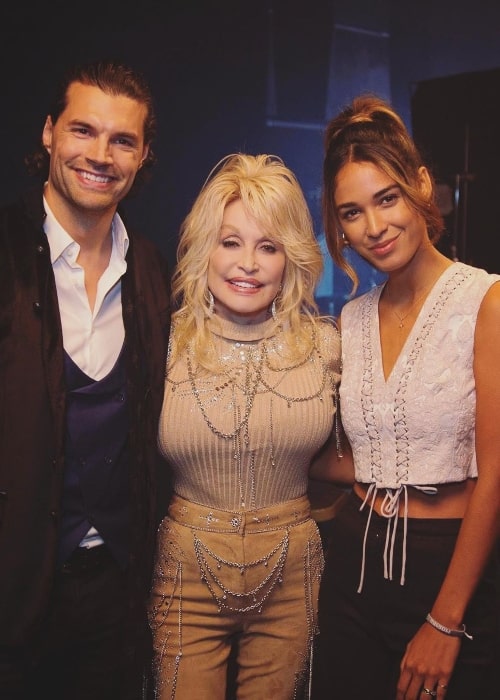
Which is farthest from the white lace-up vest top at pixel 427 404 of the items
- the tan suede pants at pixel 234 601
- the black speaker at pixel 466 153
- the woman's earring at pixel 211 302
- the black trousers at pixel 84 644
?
the black speaker at pixel 466 153

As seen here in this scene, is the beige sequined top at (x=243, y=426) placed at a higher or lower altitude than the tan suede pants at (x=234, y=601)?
higher

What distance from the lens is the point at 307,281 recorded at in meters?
2.39

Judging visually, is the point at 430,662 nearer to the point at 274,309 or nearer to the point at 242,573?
the point at 242,573

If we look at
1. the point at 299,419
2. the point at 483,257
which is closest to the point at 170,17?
the point at 483,257

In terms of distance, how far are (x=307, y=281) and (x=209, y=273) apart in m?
0.31

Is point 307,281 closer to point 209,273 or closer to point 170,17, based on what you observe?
point 209,273

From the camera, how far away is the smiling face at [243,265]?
7.30 feet

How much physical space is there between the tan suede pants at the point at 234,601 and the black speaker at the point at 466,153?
2043 millimetres

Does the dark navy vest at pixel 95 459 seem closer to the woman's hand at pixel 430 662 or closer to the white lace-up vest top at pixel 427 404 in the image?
the white lace-up vest top at pixel 427 404

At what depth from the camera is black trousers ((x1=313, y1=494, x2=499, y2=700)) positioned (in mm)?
1859

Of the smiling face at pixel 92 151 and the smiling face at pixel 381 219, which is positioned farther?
the smiling face at pixel 92 151

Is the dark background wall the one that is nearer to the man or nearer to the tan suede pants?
the man

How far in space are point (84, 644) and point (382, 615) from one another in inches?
32.3

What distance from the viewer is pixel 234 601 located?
2150 mm
